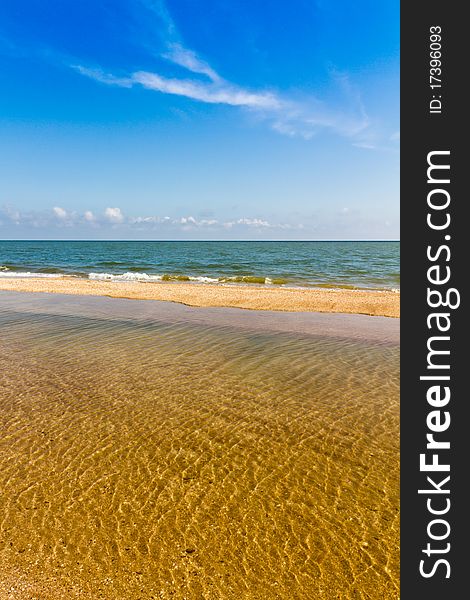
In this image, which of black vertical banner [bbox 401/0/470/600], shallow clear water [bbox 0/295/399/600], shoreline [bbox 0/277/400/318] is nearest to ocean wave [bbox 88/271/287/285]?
shoreline [bbox 0/277/400/318]

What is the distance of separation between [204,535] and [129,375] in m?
6.30

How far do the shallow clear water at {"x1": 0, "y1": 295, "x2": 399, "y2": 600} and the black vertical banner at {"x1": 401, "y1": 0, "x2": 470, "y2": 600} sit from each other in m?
1.67

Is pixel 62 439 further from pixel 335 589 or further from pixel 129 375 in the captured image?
pixel 335 589

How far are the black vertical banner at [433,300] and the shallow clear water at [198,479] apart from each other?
1665mm

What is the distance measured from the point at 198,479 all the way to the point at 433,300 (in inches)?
174

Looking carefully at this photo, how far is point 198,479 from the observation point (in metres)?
5.74

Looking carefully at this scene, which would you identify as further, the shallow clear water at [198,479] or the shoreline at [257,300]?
the shoreline at [257,300]

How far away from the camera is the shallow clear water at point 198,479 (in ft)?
13.4

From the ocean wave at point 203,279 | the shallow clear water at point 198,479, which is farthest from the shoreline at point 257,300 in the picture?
the ocean wave at point 203,279

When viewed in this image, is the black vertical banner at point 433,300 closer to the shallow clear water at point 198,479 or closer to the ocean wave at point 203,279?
the shallow clear water at point 198,479

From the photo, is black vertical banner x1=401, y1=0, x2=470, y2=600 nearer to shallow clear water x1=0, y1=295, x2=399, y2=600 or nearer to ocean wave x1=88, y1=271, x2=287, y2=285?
shallow clear water x1=0, y1=295, x2=399, y2=600

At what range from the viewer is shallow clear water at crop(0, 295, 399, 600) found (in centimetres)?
408

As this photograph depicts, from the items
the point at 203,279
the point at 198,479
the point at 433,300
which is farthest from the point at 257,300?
the point at 433,300

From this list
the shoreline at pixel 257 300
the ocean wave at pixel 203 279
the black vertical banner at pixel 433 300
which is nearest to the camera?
the black vertical banner at pixel 433 300
